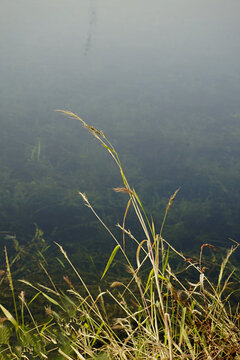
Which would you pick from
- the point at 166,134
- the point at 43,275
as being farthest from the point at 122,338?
the point at 166,134

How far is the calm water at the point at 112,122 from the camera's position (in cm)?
180

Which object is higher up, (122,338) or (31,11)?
(31,11)

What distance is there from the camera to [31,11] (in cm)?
381

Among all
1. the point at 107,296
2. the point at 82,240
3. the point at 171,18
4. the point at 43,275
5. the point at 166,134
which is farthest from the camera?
the point at 171,18

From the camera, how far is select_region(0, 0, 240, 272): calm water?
1796mm

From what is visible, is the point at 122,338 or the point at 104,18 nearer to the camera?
the point at 122,338

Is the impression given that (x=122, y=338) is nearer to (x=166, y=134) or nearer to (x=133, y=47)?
(x=166, y=134)

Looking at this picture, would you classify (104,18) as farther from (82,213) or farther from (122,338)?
(122,338)

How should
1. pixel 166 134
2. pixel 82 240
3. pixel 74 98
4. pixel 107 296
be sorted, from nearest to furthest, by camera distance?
pixel 107 296, pixel 82 240, pixel 166 134, pixel 74 98

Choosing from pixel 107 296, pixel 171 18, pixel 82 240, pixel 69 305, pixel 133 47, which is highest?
pixel 171 18

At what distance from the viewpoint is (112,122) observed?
96.5 inches

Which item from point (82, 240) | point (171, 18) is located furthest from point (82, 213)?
point (171, 18)

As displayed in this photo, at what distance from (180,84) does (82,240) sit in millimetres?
1813

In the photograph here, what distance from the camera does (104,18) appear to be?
13.0 ft
